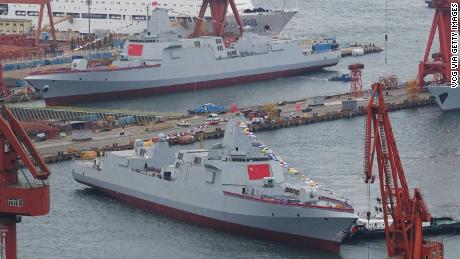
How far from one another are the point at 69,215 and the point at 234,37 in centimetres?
4832

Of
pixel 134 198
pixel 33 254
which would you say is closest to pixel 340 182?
pixel 134 198

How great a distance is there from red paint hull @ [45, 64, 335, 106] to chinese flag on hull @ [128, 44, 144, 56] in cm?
275

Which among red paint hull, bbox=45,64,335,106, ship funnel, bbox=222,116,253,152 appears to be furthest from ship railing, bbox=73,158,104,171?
red paint hull, bbox=45,64,335,106

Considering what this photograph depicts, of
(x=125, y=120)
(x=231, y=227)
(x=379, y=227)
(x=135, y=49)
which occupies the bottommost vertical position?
(x=231, y=227)

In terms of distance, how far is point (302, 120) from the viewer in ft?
270

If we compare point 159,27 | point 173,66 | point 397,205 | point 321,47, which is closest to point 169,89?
point 173,66

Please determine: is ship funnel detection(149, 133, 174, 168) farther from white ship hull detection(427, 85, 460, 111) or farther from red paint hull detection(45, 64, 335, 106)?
red paint hull detection(45, 64, 335, 106)

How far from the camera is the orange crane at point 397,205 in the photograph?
168 feet

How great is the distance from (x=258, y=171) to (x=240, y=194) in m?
1.02

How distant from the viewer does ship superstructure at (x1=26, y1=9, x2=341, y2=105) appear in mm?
95500

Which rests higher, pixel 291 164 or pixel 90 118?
pixel 291 164

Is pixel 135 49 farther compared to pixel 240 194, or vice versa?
pixel 135 49

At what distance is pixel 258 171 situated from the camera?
60031 mm

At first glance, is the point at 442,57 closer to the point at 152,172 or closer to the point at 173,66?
the point at 173,66
